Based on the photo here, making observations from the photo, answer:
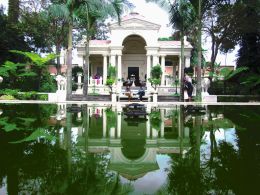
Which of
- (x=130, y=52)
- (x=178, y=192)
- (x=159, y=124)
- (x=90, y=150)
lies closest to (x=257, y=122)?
(x=159, y=124)

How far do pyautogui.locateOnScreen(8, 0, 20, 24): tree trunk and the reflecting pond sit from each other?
1234 inches

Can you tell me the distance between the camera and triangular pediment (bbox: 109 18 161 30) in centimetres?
3834

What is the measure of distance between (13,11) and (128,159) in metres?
37.9

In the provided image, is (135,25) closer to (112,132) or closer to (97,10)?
(97,10)

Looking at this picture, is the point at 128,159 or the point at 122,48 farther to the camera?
the point at 122,48

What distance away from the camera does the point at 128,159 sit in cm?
738

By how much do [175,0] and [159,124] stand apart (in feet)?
57.1

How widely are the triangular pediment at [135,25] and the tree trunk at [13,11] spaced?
450 inches

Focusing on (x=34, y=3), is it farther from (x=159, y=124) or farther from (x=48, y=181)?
(x=48, y=181)

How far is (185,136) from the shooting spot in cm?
1055

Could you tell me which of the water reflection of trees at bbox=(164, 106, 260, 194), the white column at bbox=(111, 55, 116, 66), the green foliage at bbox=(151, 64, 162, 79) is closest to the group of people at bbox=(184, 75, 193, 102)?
the green foliage at bbox=(151, 64, 162, 79)

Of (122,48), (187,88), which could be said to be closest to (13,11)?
(122,48)

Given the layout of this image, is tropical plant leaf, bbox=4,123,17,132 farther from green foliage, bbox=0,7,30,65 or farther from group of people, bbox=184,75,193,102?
green foliage, bbox=0,7,30,65

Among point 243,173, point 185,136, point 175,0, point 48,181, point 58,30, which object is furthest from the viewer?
point 58,30
